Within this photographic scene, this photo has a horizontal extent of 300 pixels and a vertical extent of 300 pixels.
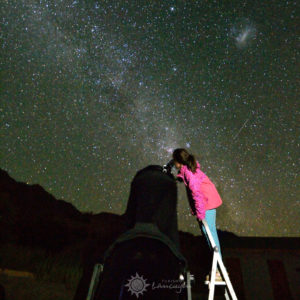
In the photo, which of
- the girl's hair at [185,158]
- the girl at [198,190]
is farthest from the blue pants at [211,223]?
the girl's hair at [185,158]

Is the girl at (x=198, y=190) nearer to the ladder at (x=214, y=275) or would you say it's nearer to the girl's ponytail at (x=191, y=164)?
the girl's ponytail at (x=191, y=164)

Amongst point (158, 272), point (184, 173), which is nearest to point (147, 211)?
point (158, 272)

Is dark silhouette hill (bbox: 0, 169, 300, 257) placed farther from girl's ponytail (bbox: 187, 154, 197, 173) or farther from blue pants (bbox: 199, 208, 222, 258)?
girl's ponytail (bbox: 187, 154, 197, 173)

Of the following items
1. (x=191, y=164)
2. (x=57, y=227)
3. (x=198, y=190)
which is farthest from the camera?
(x=57, y=227)

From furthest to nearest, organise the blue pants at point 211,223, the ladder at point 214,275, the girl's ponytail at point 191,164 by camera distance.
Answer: the girl's ponytail at point 191,164 < the blue pants at point 211,223 < the ladder at point 214,275

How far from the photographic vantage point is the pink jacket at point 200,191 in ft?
10.4

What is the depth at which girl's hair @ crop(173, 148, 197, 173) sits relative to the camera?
346 cm

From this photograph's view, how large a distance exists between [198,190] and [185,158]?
573mm

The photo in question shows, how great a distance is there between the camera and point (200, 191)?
10.6ft

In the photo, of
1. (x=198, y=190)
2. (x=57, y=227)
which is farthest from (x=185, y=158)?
(x=57, y=227)

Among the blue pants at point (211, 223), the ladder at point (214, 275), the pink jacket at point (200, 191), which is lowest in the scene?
the ladder at point (214, 275)

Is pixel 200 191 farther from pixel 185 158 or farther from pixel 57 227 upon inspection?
pixel 57 227

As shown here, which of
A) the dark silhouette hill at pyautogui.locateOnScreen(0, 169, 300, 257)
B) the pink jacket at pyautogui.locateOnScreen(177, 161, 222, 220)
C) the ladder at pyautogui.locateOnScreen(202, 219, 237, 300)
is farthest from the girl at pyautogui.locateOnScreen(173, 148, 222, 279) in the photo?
the dark silhouette hill at pyautogui.locateOnScreen(0, 169, 300, 257)

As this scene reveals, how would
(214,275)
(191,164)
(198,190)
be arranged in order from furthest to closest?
(191,164) < (198,190) < (214,275)
